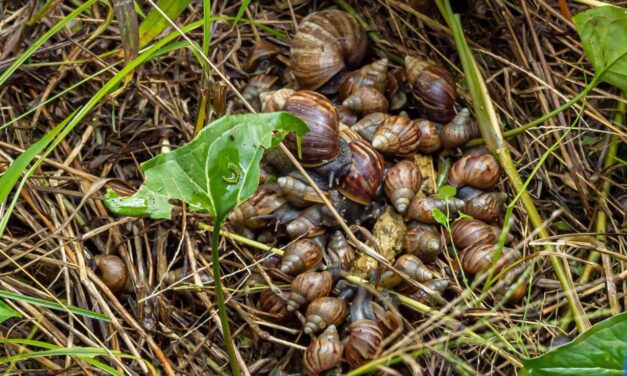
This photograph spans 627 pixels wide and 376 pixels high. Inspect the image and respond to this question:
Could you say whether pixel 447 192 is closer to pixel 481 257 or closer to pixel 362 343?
pixel 481 257

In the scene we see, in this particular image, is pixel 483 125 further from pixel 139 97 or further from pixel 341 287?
pixel 139 97

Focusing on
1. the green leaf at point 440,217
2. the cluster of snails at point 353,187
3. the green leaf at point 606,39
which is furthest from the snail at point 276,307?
the green leaf at point 606,39

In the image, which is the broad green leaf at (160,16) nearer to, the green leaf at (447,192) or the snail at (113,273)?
the snail at (113,273)

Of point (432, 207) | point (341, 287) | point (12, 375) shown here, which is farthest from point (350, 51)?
point (12, 375)

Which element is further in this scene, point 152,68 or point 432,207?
point 152,68

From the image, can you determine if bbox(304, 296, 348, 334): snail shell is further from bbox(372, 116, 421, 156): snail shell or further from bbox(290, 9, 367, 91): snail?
bbox(290, 9, 367, 91): snail

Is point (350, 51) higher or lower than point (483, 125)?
higher

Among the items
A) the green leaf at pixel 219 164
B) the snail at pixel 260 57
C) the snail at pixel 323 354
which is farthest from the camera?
the snail at pixel 260 57
